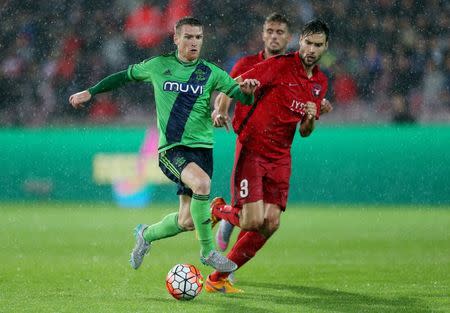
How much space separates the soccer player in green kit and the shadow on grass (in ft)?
2.60

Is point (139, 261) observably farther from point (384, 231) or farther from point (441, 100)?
point (441, 100)

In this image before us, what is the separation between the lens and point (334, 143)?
53.8 ft

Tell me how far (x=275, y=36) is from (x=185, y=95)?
127 centimetres

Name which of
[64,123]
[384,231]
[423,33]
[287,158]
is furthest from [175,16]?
[287,158]

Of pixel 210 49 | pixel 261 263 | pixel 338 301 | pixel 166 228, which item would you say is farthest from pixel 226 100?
pixel 210 49

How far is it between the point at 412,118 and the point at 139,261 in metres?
8.82

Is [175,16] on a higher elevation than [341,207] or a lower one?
higher

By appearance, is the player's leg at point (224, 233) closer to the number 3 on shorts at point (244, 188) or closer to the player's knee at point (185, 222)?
the number 3 on shorts at point (244, 188)

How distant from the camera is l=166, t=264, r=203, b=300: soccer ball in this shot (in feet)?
24.7

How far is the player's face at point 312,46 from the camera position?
844 cm

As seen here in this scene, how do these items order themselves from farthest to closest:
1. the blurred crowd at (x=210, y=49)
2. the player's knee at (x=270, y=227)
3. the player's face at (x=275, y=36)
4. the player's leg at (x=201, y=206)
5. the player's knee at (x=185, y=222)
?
the blurred crowd at (x=210, y=49)
the player's face at (x=275, y=36)
the player's knee at (x=270, y=227)
the player's knee at (x=185, y=222)
the player's leg at (x=201, y=206)

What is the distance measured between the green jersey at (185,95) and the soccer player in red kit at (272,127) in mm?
303

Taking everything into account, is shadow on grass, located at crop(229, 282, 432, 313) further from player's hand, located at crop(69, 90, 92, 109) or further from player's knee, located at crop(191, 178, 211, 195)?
player's hand, located at crop(69, 90, 92, 109)

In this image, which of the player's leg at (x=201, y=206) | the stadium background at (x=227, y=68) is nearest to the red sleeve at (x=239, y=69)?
the player's leg at (x=201, y=206)
